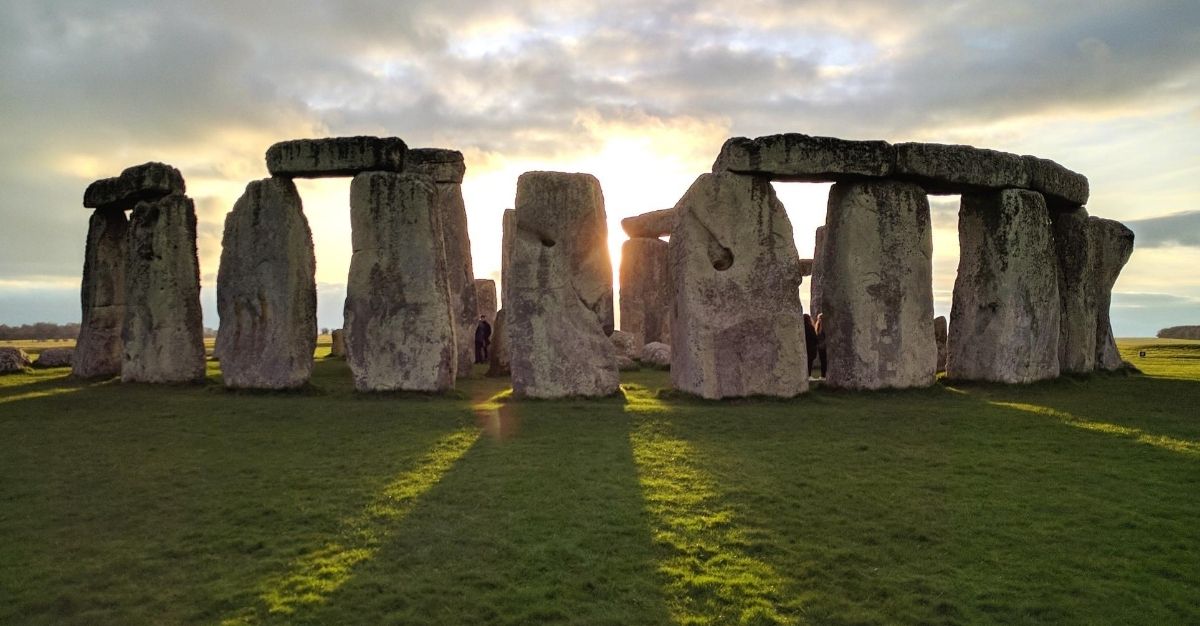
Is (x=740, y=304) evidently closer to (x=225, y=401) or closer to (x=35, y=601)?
(x=225, y=401)

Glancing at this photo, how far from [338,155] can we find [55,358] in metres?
11.0

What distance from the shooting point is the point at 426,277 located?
1211 cm

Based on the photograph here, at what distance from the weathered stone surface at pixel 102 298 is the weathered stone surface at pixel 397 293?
6392mm

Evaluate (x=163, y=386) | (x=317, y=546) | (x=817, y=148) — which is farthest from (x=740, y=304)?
(x=163, y=386)

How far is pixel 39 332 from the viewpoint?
4375cm

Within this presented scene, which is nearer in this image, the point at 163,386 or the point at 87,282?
the point at 163,386

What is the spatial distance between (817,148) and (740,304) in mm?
2671

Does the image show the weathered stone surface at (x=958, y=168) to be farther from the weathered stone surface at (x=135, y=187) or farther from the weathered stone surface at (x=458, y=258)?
the weathered stone surface at (x=135, y=187)

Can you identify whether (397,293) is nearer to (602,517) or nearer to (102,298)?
(602,517)

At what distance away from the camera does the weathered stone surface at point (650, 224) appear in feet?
70.4

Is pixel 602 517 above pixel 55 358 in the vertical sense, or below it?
below

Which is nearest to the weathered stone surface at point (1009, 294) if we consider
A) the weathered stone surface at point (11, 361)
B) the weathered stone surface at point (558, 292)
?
the weathered stone surface at point (558, 292)

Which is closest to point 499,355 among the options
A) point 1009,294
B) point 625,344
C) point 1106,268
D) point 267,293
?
point 625,344

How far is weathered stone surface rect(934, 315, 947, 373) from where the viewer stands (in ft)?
57.4
